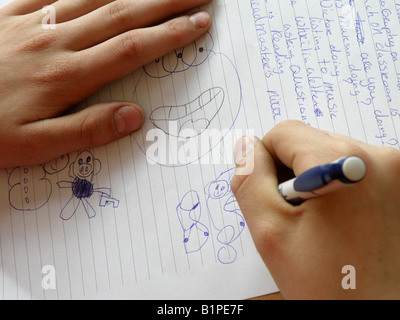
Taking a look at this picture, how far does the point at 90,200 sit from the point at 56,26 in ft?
0.84

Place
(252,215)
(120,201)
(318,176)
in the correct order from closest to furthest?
(318,176), (252,215), (120,201)

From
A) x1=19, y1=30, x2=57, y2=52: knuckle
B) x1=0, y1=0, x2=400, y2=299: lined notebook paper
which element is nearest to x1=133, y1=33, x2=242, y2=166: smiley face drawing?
x1=0, y1=0, x2=400, y2=299: lined notebook paper

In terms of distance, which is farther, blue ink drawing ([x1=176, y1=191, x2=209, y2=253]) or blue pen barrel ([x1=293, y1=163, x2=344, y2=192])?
blue ink drawing ([x1=176, y1=191, x2=209, y2=253])

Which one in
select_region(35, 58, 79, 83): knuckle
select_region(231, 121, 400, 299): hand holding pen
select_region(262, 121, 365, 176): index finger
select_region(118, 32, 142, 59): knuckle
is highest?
select_region(118, 32, 142, 59): knuckle

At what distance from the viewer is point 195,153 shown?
51 centimetres

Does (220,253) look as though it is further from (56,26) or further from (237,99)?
(56,26)

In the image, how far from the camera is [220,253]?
48 cm

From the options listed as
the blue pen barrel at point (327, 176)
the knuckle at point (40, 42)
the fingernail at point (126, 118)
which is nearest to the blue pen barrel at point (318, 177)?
the blue pen barrel at point (327, 176)

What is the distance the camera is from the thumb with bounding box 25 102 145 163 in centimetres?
50

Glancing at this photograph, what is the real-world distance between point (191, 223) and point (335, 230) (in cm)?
19

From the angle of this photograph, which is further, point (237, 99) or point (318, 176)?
point (237, 99)

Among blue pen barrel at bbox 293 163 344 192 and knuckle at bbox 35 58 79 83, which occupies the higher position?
knuckle at bbox 35 58 79 83

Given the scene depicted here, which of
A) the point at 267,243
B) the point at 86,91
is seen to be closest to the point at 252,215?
the point at 267,243

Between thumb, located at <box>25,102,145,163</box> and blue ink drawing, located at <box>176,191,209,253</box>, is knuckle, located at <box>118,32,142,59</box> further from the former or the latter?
blue ink drawing, located at <box>176,191,209,253</box>
